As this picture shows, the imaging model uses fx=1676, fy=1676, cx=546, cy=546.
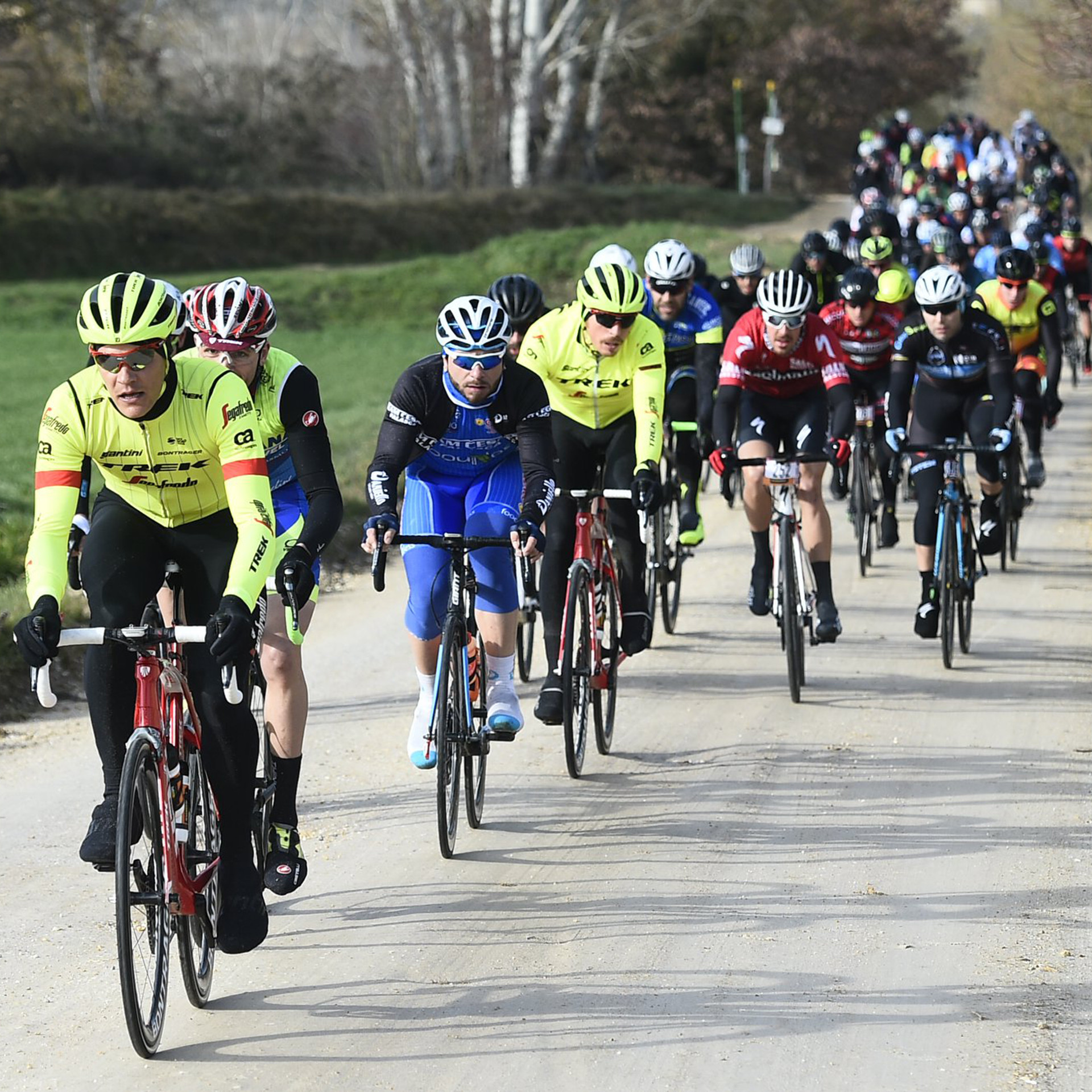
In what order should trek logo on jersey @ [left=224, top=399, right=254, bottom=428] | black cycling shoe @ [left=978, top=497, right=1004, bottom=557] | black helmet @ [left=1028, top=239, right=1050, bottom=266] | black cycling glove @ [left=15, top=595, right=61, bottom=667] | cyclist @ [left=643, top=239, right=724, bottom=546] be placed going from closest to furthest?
1. black cycling glove @ [left=15, top=595, right=61, bottom=667]
2. trek logo on jersey @ [left=224, top=399, right=254, bottom=428]
3. black cycling shoe @ [left=978, top=497, right=1004, bottom=557]
4. cyclist @ [left=643, top=239, right=724, bottom=546]
5. black helmet @ [left=1028, top=239, right=1050, bottom=266]

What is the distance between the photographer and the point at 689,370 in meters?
11.5

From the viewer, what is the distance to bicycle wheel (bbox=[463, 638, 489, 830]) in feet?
22.1

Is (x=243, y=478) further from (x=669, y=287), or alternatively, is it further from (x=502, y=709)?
(x=669, y=287)

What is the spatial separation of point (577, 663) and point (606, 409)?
170 centimetres

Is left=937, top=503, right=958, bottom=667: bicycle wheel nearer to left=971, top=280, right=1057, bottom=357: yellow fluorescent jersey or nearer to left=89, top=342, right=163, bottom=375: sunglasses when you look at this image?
left=971, top=280, right=1057, bottom=357: yellow fluorescent jersey

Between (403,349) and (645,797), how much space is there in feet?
70.8

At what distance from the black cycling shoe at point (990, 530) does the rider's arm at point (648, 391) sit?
300 cm

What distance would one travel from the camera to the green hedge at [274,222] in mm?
38781

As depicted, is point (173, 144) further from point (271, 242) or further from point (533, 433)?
point (533, 433)

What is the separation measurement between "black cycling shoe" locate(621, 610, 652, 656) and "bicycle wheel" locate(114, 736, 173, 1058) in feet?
13.0

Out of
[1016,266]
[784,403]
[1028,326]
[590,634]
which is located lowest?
[590,634]

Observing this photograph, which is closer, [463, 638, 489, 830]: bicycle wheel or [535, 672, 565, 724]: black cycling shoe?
[463, 638, 489, 830]: bicycle wheel

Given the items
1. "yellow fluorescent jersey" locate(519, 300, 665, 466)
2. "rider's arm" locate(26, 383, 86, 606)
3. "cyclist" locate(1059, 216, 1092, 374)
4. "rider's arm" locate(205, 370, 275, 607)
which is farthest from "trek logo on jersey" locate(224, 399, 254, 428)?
"cyclist" locate(1059, 216, 1092, 374)

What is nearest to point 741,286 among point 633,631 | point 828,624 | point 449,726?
point 828,624
